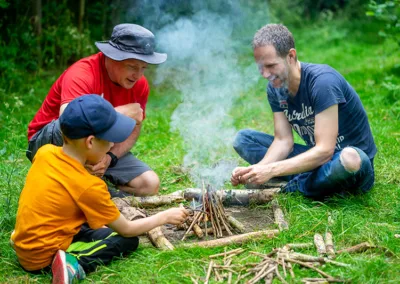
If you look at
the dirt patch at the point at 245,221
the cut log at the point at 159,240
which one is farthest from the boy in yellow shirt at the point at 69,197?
the dirt patch at the point at 245,221

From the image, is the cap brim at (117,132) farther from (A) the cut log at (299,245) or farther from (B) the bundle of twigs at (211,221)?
(A) the cut log at (299,245)

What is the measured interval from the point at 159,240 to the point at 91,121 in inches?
44.7

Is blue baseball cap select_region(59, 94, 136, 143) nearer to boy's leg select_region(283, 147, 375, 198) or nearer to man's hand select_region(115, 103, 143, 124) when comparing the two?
man's hand select_region(115, 103, 143, 124)

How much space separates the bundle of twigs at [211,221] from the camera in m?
4.11

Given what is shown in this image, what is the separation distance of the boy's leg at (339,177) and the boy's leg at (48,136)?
2076 millimetres

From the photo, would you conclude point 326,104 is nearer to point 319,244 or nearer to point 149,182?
point 319,244

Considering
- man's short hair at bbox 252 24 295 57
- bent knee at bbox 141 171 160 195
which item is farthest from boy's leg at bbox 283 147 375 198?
bent knee at bbox 141 171 160 195

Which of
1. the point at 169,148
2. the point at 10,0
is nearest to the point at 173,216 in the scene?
the point at 169,148

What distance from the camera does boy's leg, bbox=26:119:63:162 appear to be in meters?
4.37

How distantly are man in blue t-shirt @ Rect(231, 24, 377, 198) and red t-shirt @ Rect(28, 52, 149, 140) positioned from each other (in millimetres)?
1226

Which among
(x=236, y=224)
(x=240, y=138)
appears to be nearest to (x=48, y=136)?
(x=236, y=224)

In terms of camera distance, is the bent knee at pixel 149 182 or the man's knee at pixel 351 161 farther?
the bent knee at pixel 149 182

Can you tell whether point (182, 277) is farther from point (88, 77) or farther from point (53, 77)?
point (53, 77)

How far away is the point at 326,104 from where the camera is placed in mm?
4215
